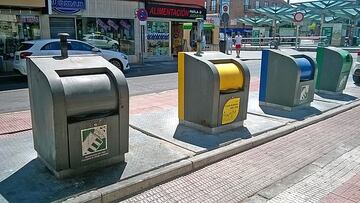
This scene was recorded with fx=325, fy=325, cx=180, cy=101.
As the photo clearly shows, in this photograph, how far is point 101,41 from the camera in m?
16.5

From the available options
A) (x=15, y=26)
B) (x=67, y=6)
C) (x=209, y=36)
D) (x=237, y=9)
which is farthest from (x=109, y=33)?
(x=237, y=9)

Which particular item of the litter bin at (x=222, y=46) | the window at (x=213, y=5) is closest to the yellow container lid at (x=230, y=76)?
the litter bin at (x=222, y=46)

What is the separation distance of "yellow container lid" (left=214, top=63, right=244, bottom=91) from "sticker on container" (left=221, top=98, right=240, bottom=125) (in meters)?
0.25

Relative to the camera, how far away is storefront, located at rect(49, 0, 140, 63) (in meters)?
15.0

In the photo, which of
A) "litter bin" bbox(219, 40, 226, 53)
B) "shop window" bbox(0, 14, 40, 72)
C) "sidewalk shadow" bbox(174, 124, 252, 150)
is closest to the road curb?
"sidewalk shadow" bbox(174, 124, 252, 150)

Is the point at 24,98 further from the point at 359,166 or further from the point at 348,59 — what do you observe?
the point at 348,59

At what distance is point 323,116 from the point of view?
717 cm

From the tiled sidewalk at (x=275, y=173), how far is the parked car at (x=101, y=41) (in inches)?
489

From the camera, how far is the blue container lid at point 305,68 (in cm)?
724

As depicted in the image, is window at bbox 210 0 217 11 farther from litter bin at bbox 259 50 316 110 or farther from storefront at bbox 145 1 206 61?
litter bin at bbox 259 50 316 110

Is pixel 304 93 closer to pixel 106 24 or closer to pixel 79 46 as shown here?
pixel 79 46

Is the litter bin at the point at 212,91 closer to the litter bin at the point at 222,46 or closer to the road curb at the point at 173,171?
the road curb at the point at 173,171

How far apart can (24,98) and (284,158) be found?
708 cm

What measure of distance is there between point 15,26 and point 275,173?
42.9ft
